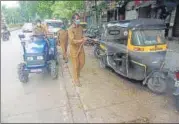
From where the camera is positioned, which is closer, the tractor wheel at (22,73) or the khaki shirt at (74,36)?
the khaki shirt at (74,36)

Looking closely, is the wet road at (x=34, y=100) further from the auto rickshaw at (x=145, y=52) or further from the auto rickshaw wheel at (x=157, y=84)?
the auto rickshaw wheel at (x=157, y=84)

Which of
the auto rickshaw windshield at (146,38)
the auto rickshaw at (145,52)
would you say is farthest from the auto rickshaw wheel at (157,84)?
the auto rickshaw windshield at (146,38)

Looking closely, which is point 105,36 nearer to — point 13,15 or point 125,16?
point 125,16

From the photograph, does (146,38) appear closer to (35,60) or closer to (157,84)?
(157,84)

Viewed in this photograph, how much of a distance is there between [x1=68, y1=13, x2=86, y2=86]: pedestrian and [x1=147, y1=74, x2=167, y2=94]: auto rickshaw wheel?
204 cm

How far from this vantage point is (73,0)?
83.0 ft

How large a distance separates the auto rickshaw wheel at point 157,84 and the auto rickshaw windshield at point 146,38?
36.5 inches

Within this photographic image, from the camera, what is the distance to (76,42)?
600 cm

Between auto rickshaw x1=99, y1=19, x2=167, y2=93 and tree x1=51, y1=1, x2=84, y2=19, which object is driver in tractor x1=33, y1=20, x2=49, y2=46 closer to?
auto rickshaw x1=99, y1=19, x2=167, y2=93

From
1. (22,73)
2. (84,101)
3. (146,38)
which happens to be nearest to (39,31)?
(22,73)

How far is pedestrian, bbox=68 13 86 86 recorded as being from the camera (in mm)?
5934

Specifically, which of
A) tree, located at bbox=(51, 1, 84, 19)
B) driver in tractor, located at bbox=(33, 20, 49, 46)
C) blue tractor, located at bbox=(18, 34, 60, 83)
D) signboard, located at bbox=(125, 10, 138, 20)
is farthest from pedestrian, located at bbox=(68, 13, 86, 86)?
tree, located at bbox=(51, 1, 84, 19)

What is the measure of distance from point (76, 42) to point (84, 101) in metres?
1.69

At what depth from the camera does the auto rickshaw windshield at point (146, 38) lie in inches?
232
